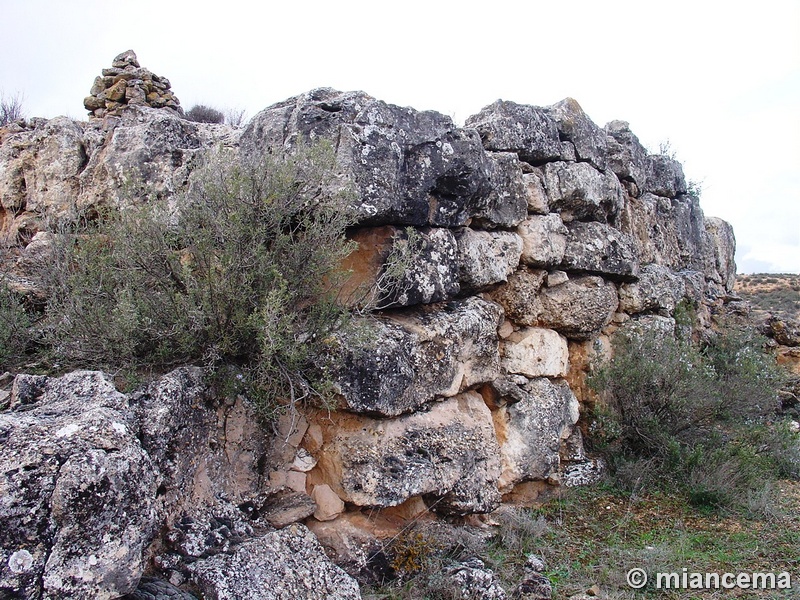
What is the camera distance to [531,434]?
642 cm

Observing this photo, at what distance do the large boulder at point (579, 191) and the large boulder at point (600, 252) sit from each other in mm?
173

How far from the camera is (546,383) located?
22.7 feet

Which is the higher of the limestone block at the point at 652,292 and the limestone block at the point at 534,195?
the limestone block at the point at 534,195

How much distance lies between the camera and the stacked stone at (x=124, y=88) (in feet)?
30.0

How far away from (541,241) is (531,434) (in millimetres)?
2259

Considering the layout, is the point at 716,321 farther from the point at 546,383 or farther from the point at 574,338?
the point at 546,383

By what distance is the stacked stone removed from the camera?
9141 millimetres

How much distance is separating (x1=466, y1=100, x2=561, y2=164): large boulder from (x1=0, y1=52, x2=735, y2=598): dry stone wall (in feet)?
0.10

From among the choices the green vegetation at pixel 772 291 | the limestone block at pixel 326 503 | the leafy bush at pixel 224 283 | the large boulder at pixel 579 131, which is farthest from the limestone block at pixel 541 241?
the green vegetation at pixel 772 291

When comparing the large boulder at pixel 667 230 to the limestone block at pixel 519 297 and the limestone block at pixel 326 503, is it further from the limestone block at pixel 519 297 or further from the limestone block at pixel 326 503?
the limestone block at pixel 326 503

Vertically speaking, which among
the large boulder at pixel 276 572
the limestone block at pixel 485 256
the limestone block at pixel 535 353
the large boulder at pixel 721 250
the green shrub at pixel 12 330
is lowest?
the large boulder at pixel 276 572

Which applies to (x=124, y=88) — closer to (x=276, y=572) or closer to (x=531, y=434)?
(x=531, y=434)

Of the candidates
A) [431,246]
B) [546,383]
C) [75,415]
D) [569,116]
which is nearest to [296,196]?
[431,246]

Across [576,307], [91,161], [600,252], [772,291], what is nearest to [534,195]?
[600,252]
